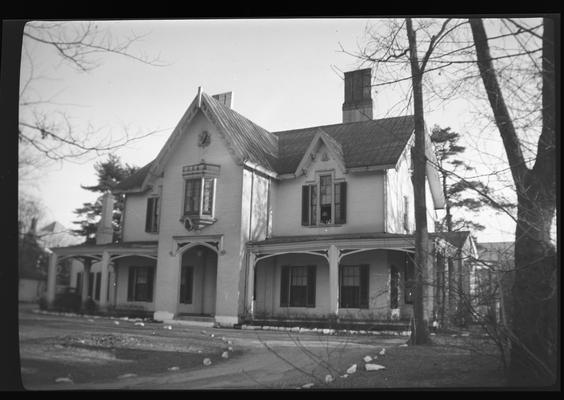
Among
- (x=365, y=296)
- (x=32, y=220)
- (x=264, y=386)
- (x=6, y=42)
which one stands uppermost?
(x=6, y=42)

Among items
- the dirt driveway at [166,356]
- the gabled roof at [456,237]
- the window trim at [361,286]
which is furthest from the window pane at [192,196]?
the gabled roof at [456,237]

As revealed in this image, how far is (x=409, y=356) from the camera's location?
6082mm

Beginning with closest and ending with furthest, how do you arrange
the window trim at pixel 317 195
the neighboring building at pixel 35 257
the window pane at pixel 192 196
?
the neighboring building at pixel 35 257, the window pane at pixel 192 196, the window trim at pixel 317 195

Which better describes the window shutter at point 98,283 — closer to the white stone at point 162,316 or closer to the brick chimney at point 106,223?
the brick chimney at point 106,223

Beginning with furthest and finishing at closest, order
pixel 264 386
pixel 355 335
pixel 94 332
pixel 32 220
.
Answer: pixel 355 335 < pixel 94 332 < pixel 32 220 < pixel 264 386

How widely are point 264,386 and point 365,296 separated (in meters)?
3.88

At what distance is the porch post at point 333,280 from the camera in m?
8.20

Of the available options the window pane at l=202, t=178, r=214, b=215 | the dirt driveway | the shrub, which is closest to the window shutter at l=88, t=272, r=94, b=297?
the dirt driveway

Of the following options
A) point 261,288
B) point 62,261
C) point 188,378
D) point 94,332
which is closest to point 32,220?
point 62,261

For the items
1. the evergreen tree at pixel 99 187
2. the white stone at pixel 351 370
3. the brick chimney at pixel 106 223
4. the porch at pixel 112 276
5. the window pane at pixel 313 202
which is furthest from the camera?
the window pane at pixel 313 202

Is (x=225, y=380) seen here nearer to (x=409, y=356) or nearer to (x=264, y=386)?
(x=264, y=386)

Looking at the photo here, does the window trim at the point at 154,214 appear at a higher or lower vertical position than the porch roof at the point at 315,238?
higher

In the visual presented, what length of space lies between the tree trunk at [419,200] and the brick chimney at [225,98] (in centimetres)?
263

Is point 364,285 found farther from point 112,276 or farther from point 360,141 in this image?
point 112,276
